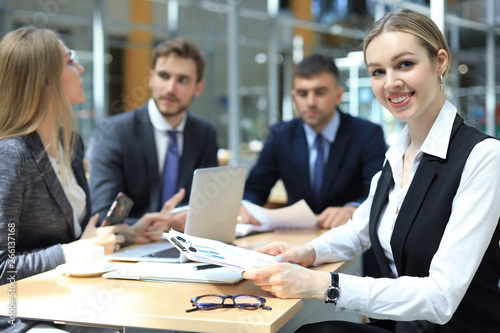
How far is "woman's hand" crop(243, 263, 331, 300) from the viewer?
1341 millimetres

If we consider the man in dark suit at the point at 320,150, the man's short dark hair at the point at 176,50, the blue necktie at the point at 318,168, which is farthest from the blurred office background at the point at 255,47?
the blue necktie at the point at 318,168

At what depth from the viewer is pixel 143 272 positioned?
63.2 inches

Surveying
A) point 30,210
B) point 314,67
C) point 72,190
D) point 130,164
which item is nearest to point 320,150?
point 314,67

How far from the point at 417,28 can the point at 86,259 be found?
3.82ft

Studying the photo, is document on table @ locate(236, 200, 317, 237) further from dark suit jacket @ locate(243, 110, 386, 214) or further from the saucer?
the saucer

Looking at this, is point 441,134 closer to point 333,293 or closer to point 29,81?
point 333,293

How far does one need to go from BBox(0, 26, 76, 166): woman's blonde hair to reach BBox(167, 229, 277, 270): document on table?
2.51 ft

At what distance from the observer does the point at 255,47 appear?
8.51m

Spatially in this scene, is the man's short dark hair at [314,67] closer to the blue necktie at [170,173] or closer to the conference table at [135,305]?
the blue necktie at [170,173]

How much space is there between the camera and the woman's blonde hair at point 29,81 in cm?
187

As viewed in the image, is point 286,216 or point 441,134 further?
point 286,216

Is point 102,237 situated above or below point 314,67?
below

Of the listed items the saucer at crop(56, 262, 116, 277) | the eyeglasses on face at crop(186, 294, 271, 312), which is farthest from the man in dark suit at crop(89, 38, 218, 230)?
the eyeglasses on face at crop(186, 294, 271, 312)

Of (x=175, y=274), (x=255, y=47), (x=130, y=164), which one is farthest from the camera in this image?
(x=255, y=47)
